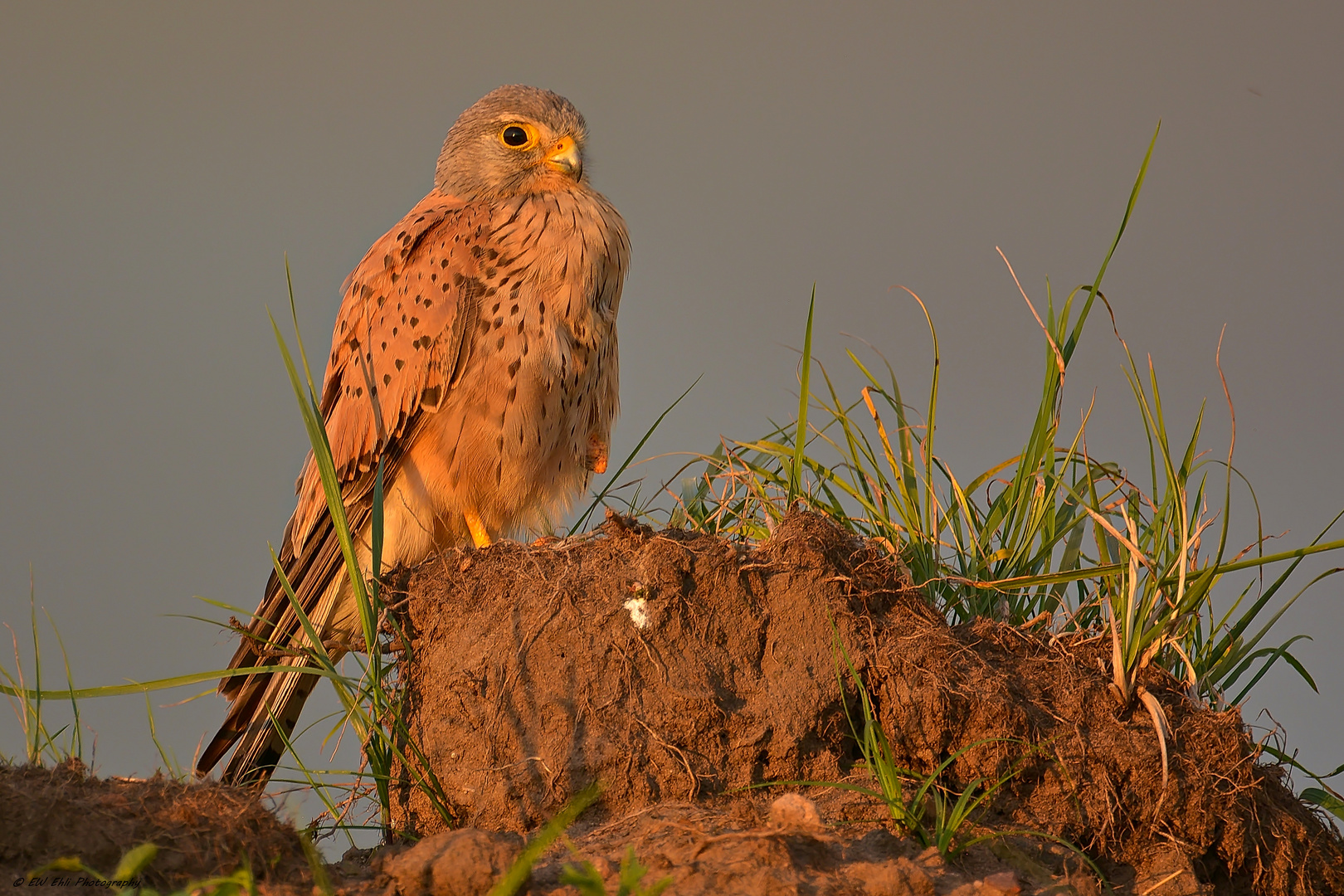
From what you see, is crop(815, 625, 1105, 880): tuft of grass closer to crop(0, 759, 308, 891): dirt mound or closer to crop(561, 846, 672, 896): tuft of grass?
crop(561, 846, 672, 896): tuft of grass

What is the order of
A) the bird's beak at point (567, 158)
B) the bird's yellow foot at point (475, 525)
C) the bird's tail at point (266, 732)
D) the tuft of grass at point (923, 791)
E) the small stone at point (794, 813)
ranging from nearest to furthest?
1. the small stone at point (794, 813)
2. the tuft of grass at point (923, 791)
3. the bird's tail at point (266, 732)
4. the bird's yellow foot at point (475, 525)
5. the bird's beak at point (567, 158)

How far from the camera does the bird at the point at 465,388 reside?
326 cm

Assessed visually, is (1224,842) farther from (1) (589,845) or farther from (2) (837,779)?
(1) (589,845)

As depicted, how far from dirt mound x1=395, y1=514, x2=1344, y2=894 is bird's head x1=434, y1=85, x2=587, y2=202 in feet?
5.13

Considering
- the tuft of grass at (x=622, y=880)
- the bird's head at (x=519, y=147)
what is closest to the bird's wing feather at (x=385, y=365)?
the bird's head at (x=519, y=147)

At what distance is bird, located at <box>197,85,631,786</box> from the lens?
3262 mm

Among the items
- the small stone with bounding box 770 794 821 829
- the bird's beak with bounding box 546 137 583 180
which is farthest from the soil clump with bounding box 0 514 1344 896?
the bird's beak with bounding box 546 137 583 180

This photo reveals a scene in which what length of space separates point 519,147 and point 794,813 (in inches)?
101

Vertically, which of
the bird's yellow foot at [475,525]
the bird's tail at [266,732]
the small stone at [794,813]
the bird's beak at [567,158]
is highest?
the bird's beak at [567,158]

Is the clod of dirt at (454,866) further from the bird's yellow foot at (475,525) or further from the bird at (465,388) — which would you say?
the bird's yellow foot at (475,525)

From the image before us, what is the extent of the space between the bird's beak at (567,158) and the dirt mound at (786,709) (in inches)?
60.3

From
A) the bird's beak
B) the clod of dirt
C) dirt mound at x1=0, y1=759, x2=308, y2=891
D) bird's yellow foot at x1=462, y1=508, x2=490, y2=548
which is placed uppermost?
the bird's beak

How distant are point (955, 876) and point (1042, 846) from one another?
343 millimetres

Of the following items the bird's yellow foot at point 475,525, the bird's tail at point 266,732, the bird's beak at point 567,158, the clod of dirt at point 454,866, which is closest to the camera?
the clod of dirt at point 454,866
